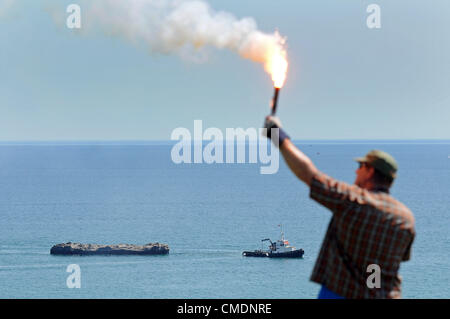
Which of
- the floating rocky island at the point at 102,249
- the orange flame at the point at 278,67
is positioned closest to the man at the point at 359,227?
the orange flame at the point at 278,67

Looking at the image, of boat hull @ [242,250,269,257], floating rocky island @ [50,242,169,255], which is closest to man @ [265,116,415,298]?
boat hull @ [242,250,269,257]

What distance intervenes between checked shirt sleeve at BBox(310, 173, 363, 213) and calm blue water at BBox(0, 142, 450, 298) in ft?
160

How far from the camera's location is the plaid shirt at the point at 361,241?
3492mm

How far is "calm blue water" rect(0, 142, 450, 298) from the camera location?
56.1 meters

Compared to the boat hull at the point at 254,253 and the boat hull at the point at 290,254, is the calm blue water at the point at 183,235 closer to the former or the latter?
the boat hull at the point at 254,253

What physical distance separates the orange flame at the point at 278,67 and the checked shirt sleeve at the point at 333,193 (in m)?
0.98

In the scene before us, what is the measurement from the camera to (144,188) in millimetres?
127250

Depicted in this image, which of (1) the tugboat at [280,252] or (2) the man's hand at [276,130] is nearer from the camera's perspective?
(2) the man's hand at [276,130]

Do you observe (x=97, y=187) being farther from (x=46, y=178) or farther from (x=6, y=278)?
(x=6, y=278)

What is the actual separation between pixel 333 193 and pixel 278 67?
1.52 meters

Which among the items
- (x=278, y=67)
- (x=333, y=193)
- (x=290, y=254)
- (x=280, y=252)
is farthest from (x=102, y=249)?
(x=333, y=193)

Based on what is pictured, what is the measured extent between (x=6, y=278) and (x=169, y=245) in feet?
59.2
